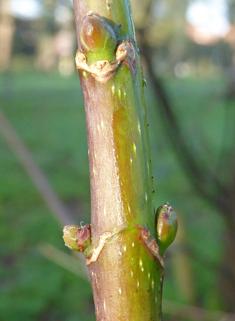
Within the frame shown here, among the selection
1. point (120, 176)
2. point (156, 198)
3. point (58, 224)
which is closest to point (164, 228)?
point (120, 176)

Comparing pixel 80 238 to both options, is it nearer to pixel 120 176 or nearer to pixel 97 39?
pixel 120 176

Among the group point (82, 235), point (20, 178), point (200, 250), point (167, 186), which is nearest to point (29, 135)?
point (20, 178)

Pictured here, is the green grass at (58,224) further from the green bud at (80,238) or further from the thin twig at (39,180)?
the green bud at (80,238)

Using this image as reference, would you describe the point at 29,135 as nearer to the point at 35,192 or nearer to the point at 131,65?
the point at 35,192

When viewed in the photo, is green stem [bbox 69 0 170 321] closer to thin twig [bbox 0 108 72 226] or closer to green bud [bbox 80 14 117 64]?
green bud [bbox 80 14 117 64]

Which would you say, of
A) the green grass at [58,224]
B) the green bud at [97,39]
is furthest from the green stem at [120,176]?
the green grass at [58,224]

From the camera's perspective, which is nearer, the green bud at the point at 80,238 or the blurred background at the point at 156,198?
the green bud at the point at 80,238
